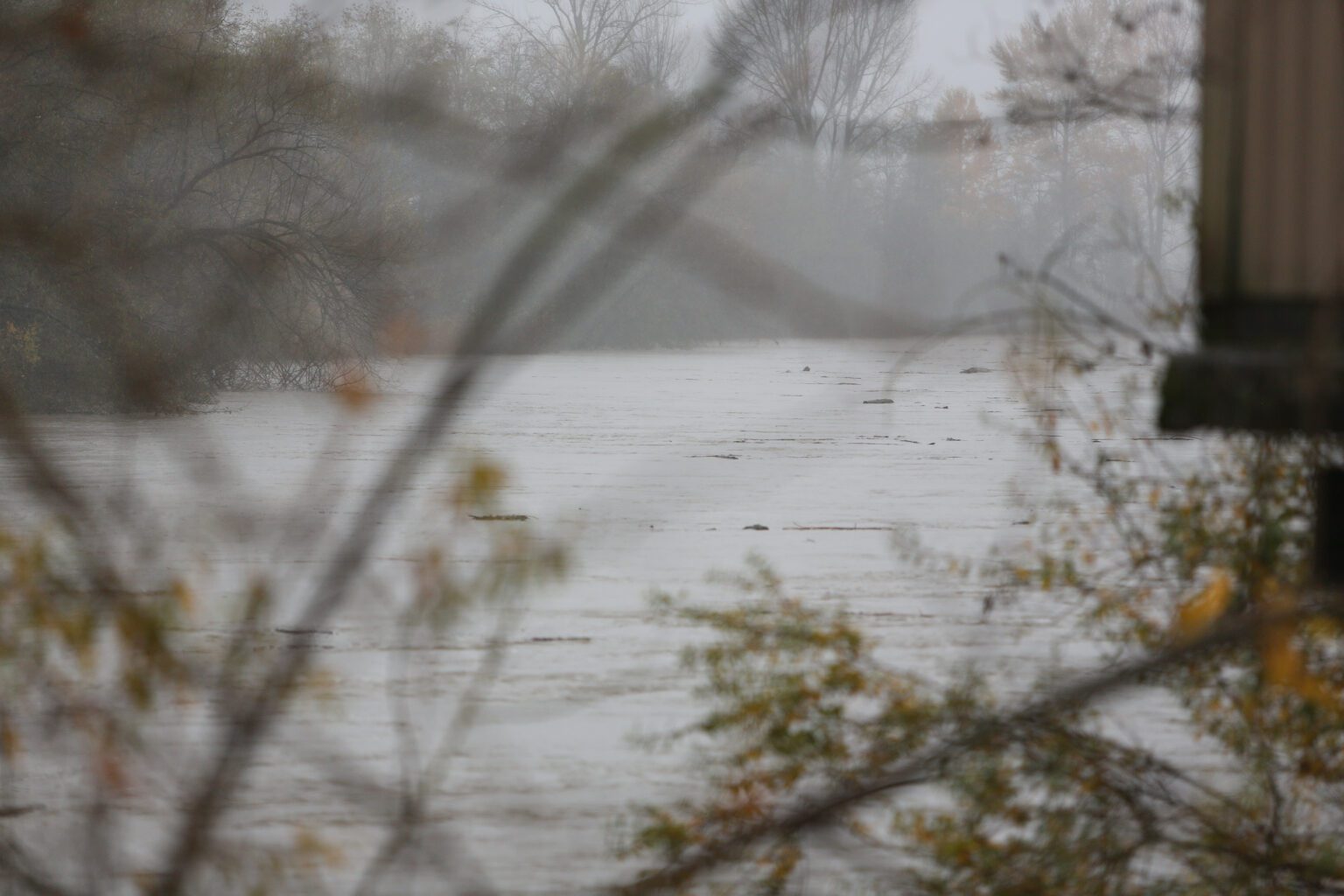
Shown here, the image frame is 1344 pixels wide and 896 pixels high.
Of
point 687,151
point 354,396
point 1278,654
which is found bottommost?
point 1278,654

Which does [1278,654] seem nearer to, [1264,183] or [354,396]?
[354,396]

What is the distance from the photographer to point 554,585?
330cm

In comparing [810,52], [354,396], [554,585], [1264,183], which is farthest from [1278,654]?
[554,585]

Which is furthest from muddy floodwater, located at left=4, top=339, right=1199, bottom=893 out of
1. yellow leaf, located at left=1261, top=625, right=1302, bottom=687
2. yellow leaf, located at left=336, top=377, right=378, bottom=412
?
yellow leaf, located at left=1261, top=625, right=1302, bottom=687

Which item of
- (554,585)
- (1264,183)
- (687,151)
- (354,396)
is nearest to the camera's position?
(687,151)

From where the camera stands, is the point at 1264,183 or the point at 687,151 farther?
the point at 1264,183

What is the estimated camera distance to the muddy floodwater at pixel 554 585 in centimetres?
110

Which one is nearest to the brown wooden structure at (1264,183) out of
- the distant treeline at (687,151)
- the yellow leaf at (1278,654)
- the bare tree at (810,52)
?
the distant treeline at (687,151)

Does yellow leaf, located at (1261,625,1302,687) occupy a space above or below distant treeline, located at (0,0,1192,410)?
below

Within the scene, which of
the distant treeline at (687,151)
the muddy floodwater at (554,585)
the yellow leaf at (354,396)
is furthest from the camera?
the muddy floodwater at (554,585)

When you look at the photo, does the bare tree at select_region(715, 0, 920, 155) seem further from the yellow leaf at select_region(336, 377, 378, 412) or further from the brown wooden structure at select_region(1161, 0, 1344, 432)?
the brown wooden structure at select_region(1161, 0, 1344, 432)

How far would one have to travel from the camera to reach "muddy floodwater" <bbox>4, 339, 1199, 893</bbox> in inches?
43.4

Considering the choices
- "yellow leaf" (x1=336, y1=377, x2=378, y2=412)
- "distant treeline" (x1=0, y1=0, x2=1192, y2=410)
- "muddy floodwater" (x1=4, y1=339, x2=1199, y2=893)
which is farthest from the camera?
"muddy floodwater" (x1=4, y1=339, x2=1199, y2=893)

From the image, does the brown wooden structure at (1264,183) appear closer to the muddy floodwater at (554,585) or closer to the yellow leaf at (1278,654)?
the muddy floodwater at (554,585)
